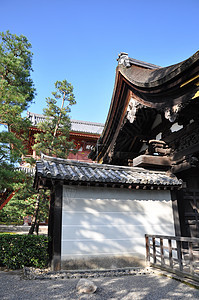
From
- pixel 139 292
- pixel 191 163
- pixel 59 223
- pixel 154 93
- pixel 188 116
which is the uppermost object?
pixel 154 93

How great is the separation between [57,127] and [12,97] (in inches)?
190

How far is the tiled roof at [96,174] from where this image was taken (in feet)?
19.5

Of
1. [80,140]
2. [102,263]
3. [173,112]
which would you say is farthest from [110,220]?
[80,140]

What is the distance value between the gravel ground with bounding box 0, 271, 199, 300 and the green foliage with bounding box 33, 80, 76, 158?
8.60 m

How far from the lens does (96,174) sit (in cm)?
665

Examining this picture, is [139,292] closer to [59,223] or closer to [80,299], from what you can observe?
[80,299]

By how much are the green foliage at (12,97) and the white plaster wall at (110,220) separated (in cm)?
381

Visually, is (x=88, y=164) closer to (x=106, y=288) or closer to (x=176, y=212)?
(x=176, y=212)

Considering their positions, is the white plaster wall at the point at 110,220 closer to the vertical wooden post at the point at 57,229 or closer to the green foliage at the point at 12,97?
the vertical wooden post at the point at 57,229

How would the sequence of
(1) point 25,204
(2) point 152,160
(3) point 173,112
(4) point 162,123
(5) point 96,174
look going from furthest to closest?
(1) point 25,204, (4) point 162,123, (2) point 152,160, (5) point 96,174, (3) point 173,112

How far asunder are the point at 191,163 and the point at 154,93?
8.07 ft

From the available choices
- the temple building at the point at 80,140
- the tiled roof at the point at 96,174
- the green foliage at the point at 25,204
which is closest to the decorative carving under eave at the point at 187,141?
the tiled roof at the point at 96,174

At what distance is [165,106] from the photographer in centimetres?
570

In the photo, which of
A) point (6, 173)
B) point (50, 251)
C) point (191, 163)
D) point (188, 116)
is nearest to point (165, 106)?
point (188, 116)
